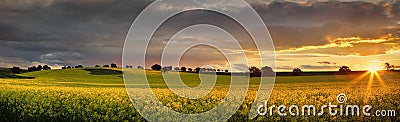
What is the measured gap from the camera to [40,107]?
60.1ft

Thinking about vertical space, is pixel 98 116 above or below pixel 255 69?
below

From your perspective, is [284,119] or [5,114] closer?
[284,119]

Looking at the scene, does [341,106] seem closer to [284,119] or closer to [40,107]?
[284,119]

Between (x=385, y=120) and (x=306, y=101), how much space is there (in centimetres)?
300

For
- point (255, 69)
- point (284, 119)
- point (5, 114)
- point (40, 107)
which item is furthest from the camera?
point (255, 69)

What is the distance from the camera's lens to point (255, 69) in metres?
31.4

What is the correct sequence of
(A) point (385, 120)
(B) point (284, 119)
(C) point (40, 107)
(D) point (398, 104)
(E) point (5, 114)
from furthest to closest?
1. (E) point (5, 114)
2. (C) point (40, 107)
3. (D) point (398, 104)
4. (A) point (385, 120)
5. (B) point (284, 119)

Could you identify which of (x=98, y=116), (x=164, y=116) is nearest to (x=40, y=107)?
(x=98, y=116)

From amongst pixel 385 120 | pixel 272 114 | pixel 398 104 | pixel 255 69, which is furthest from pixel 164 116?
pixel 255 69

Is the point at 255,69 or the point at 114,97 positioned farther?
A: the point at 255,69

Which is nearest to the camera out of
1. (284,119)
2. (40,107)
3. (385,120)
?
(284,119)

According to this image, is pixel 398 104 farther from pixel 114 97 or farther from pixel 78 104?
pixel 78 104

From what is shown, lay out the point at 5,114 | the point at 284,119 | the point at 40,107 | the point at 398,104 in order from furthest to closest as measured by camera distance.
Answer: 1. the point at 5,114
2. the point at 40,107
3. the point at 398,104
4. the point at 284,119

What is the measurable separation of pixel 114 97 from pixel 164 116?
312cm
